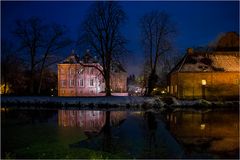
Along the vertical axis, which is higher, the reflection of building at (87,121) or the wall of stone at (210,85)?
the wall of stone at (210,85)

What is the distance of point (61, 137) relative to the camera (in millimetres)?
14719

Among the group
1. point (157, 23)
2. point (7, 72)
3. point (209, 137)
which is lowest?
point (209, 137)

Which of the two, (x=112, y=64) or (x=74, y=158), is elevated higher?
(x=112, y=64)

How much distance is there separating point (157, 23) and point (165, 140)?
30.0m

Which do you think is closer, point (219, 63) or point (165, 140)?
point (165, 140)

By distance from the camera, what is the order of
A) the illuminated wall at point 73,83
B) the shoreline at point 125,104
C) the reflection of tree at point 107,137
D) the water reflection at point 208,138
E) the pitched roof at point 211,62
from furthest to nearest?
the illuminated wall at point 73,83, the pitched roof at point 211,62, the shoreline at point 125,104, the reflection of tree at point 107,137, the water reflection at point 208,138

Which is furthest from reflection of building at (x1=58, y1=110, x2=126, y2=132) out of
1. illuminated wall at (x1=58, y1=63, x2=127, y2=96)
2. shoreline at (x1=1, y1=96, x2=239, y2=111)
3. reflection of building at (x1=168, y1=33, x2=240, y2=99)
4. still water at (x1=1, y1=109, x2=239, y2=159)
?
illuminated wall at (x1=58, y1=63, x2=127, y2=96)

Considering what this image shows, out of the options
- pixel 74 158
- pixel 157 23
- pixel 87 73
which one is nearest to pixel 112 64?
pixel 157 23

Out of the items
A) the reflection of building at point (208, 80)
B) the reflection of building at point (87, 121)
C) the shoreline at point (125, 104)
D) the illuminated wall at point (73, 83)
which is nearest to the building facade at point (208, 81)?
the reflection of building at point (208, 80)

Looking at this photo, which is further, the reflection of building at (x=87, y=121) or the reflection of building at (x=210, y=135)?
the reflection of building at (x=87, y=121)

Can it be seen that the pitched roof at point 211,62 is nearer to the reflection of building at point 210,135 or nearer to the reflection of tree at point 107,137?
the reflection of building at point 210,135

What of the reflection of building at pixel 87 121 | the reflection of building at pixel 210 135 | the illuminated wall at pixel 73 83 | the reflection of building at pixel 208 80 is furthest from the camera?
the illuminated wall at pixel 73 83

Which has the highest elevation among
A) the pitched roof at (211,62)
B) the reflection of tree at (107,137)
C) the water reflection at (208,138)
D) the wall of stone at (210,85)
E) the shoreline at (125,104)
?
the pitched roof at (211,62)

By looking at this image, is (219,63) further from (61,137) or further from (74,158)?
(74,158)
